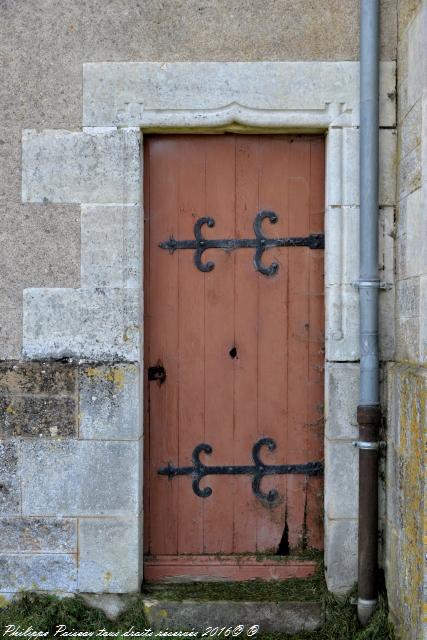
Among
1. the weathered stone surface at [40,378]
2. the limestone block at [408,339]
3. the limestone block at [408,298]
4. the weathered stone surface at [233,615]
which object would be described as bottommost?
the weathered stone surface at [233,615]

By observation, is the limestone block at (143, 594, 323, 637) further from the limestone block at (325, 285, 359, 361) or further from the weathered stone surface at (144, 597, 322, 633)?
the limestone block at (325, 285, 359, 361)

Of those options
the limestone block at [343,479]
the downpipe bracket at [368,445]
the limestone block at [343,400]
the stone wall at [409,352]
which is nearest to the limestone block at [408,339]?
the stone wall at [409,352]

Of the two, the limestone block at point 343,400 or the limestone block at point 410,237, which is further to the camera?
the limestone block at point 343,400

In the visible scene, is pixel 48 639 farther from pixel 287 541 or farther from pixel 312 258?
pixel 312 258

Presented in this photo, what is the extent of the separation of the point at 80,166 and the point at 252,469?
1734 mm

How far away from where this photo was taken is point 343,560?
3.24 meters

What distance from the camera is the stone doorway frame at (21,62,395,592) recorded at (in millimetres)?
3217

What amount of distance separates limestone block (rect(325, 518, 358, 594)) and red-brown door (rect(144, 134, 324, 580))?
212mm

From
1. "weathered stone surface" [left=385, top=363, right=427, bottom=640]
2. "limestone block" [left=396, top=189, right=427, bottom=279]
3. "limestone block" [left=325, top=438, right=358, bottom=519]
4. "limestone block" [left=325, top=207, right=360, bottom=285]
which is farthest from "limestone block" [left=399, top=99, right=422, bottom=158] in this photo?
"limestone block" [left=325, top=438, right=358, bottom=519]

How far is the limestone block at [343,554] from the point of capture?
127 inches

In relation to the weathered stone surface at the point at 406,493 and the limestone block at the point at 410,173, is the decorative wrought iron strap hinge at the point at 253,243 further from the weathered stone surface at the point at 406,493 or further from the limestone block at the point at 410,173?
the weathered stone surface at the point at 406,493

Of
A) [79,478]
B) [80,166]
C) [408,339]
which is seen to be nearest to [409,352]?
[408,339]

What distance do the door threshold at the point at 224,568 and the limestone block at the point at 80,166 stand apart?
6.02ft

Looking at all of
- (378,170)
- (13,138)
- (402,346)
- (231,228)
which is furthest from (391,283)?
(13,138)
